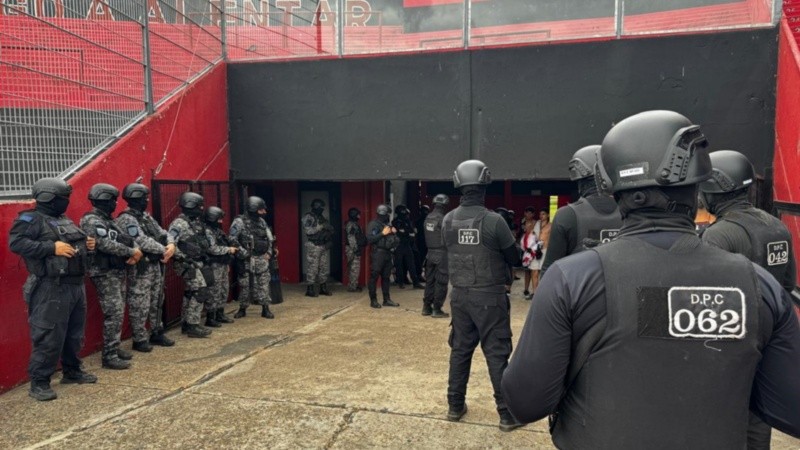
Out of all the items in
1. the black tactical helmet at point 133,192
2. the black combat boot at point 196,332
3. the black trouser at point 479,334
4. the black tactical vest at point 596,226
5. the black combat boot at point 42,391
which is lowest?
the black combat boot at point 196,332

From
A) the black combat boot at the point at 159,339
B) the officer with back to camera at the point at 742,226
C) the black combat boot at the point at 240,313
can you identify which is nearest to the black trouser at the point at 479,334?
the officer with back to camera at the point at 742,226

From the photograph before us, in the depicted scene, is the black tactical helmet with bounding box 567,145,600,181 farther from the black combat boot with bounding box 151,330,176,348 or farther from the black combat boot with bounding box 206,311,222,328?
the black combat boot with bounding box 206,311,222,328

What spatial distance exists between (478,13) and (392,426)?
597 cm

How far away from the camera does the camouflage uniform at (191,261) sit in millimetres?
6348

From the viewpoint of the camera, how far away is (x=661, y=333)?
1.39 metres

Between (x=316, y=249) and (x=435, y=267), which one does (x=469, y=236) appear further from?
(x=316, y=249)

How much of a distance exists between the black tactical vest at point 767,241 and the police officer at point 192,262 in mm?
5665

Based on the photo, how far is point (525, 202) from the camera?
13.8 metres

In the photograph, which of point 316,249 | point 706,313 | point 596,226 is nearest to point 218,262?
point 316,249

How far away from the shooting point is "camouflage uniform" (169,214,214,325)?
635 centimetres

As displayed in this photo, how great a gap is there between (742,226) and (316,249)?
7346 millimetres

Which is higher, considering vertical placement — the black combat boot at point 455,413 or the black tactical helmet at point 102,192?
the black tactical helmet at point 102,192

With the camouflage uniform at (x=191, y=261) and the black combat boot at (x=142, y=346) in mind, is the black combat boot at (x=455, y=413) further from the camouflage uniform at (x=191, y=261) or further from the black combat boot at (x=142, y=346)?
the camouflage uniform at (x=191, y=261)

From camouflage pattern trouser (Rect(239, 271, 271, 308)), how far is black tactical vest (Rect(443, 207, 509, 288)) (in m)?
4.25
